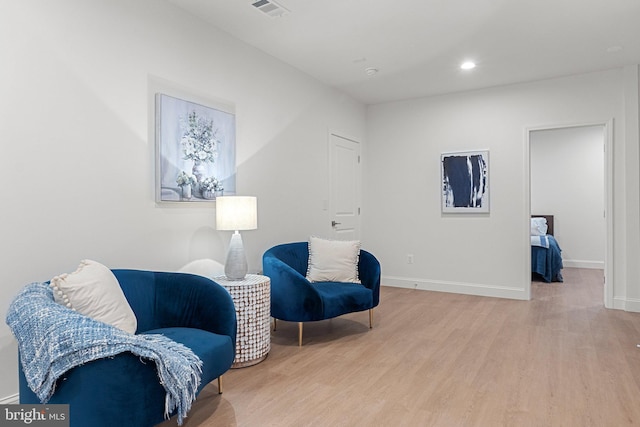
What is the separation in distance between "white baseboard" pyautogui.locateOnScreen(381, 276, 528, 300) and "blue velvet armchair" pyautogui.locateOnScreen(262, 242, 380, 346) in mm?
2039

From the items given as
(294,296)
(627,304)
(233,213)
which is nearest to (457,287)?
(627,304)

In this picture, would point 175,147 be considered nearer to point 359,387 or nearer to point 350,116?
point 359,387

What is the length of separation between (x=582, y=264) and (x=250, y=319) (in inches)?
276

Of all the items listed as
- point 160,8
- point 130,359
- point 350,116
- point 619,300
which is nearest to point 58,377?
point 130,359

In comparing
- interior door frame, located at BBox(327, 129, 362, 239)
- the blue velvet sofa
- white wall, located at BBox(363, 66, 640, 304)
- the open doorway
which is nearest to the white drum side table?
the blue velvet sofa

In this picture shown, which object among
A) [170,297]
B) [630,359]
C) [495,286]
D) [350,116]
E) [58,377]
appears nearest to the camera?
[58,377]

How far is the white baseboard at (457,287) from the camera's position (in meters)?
5.06

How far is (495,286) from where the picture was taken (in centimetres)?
518

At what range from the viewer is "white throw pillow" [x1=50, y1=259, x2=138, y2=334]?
1943 mm

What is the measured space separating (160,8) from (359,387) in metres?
2.96

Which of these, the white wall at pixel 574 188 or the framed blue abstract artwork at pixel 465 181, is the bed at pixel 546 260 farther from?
the framed blue abstract artwork at pixel 465 181

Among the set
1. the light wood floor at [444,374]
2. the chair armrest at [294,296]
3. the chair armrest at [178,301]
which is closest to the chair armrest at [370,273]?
the light wood floor at [444,374]

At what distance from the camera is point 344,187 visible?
5.44 meters

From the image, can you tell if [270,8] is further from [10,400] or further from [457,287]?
[457,287]
